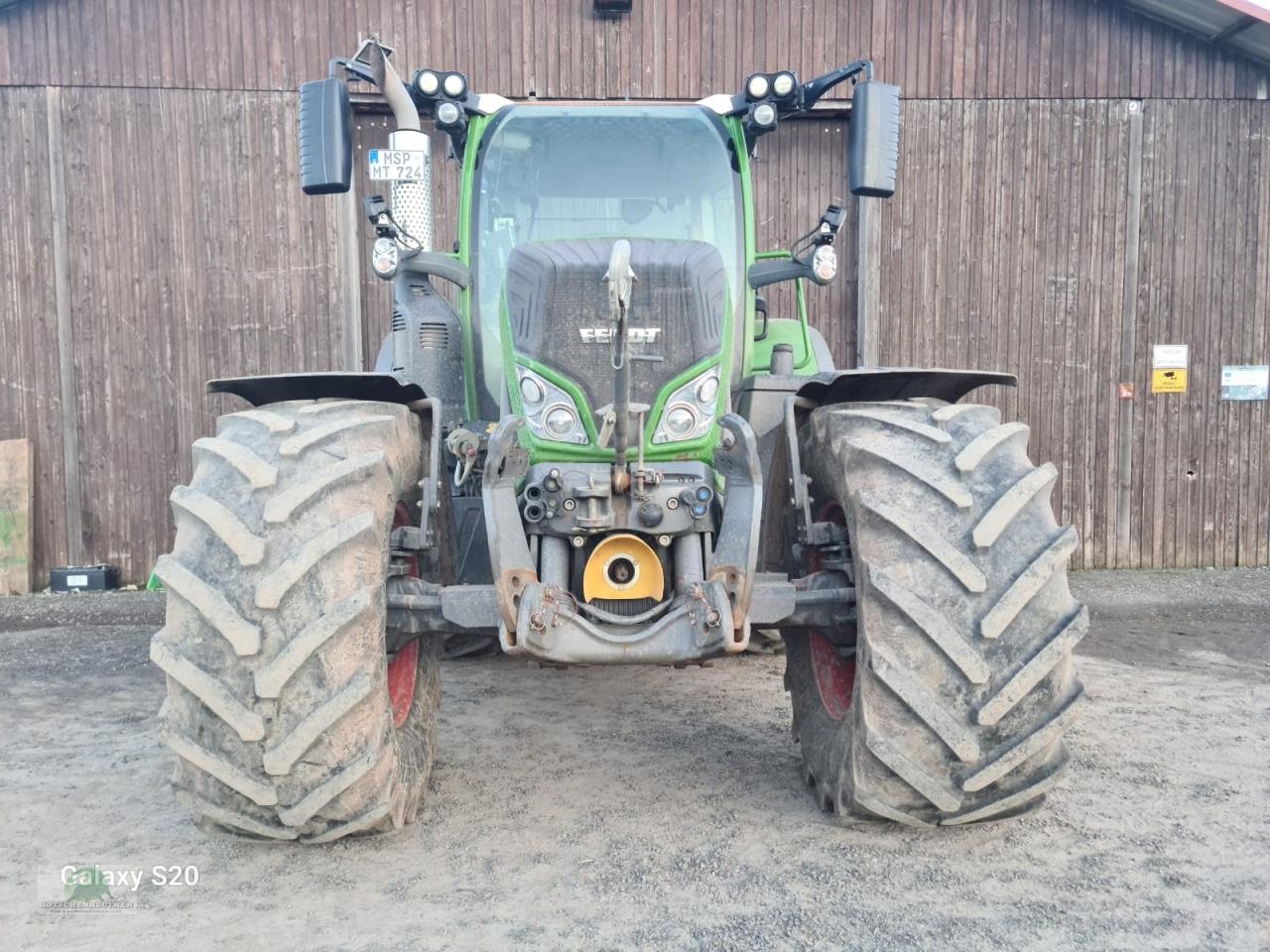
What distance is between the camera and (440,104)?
389cm

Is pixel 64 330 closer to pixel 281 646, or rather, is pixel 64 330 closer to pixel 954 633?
pixel 281 646

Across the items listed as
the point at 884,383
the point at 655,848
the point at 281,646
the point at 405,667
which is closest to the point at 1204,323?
the point at 884,383

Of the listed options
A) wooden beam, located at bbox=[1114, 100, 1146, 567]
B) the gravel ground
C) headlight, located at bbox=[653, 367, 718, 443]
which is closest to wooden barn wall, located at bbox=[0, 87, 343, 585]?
the gravel ground

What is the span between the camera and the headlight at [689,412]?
10.9 ft

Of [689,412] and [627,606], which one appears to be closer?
[627,606]

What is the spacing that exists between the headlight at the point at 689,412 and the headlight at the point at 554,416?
27cm

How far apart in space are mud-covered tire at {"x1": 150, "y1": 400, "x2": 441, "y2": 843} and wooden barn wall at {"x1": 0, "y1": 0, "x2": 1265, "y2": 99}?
5682 millimetres

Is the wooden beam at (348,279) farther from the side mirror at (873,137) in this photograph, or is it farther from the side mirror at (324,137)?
the side mirror at (873,137)

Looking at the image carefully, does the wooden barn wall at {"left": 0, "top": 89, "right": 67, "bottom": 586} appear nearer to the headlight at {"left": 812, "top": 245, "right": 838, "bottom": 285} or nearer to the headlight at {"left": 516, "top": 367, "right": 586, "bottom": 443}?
the headlight at {"left": 516, "top": 367, "right": 586, "bottom": 443}

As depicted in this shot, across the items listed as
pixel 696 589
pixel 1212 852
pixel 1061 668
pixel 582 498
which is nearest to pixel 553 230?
pixel 582 498

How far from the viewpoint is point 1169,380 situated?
8039mm

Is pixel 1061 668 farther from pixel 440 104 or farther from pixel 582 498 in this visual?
pixel 440 104

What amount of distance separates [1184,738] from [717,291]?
2650 mm

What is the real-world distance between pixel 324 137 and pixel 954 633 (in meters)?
2.65
